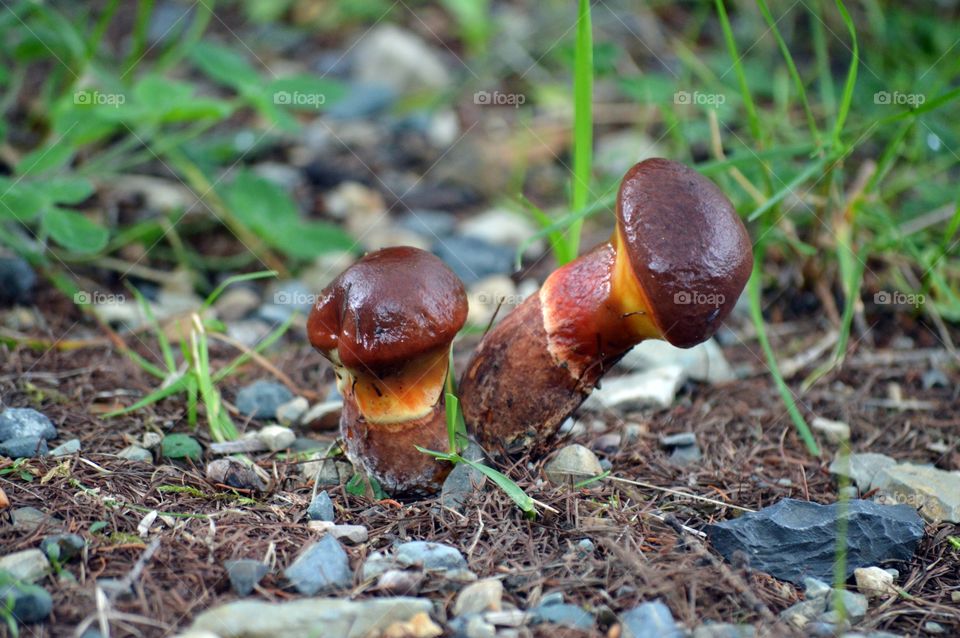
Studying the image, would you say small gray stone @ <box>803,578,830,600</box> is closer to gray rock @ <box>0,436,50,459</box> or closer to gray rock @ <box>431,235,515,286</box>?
gray rock @ <box>0,436,50,459</box>

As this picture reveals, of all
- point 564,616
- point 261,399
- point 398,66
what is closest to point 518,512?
point 564,616

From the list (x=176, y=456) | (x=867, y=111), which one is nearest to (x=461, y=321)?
(x=176, y=456)

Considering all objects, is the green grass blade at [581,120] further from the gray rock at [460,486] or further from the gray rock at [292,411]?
the gray rock at [292,411]

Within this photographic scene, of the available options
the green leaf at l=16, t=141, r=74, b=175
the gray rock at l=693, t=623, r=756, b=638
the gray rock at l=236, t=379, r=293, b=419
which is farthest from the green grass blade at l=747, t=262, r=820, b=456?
the green leaf at l=16, t=141, r=74, b=175

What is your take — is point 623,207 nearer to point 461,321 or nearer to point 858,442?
point 461,321

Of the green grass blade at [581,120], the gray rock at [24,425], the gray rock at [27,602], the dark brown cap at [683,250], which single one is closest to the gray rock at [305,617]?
the gray rock at [27,602]

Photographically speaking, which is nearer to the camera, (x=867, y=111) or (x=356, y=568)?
(x=356, y=568)
